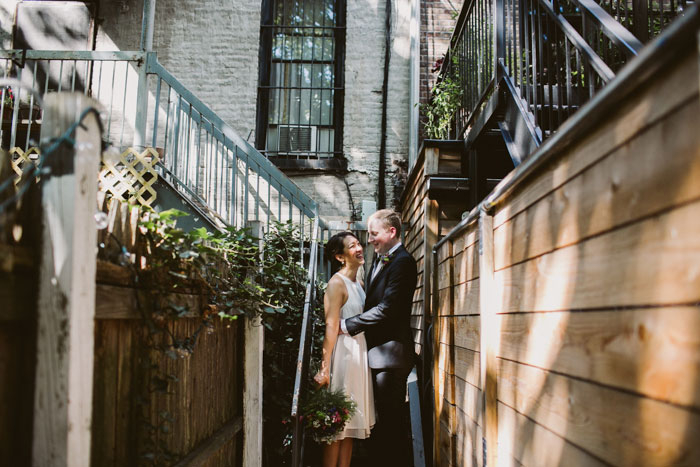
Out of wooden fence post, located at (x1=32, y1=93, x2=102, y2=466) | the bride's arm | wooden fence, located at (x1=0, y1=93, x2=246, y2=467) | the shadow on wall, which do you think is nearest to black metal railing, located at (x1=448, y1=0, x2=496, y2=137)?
the bride's arm

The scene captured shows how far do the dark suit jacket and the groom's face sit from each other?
0.20m

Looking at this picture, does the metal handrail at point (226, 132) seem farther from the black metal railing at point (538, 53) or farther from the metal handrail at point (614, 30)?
the metal handrail at point (614, 30)

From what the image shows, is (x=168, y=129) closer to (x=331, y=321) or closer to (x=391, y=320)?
(x=331, y=321)

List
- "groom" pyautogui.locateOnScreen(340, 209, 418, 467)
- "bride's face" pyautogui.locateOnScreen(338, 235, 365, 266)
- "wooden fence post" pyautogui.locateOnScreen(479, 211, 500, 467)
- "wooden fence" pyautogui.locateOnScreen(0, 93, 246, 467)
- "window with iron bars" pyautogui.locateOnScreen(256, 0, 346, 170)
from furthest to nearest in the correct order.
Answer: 1. "window with iron bars" pyautogui.locateOnScreen(256, 0, 346, 170)
2. "bride's face" pyautogui.locateOnScreen(338, 235, 365, 266)
3. "groom" pyautogui.locateOnScreen(340, 209, 418, 467)
4. "wooden fence post" pyautogui.locateOnScreen(479, 211, 500, 467)
5. "wooden fence" pyautogui.locateOnScreen(0, 93, 246, 467)

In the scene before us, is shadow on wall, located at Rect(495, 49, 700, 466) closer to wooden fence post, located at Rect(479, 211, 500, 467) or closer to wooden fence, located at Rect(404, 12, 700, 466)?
wooden fence, located at Rect(404, 12, 700, 466)

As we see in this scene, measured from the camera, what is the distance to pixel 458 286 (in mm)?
3189

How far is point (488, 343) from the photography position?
2.30 metres

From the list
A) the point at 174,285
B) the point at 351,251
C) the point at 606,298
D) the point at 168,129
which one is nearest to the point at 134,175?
the point at 168,129

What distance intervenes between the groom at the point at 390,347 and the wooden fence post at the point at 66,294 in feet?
9.01

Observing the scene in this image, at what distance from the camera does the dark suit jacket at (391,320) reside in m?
4.01

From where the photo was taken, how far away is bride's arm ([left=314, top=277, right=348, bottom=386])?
3.88 meters

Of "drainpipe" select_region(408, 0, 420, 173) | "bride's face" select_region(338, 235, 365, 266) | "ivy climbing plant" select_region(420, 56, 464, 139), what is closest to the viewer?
"bride's face" select_region(338, 235, 365, 266)

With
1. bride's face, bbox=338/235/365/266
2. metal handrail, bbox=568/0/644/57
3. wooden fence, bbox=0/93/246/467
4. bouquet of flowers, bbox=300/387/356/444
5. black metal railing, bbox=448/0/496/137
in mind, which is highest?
black metal railing, bbox=448/0/496/137

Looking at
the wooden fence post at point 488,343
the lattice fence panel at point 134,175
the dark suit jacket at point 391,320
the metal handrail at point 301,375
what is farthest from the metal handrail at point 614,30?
the lattice fence panel at point 134,175
